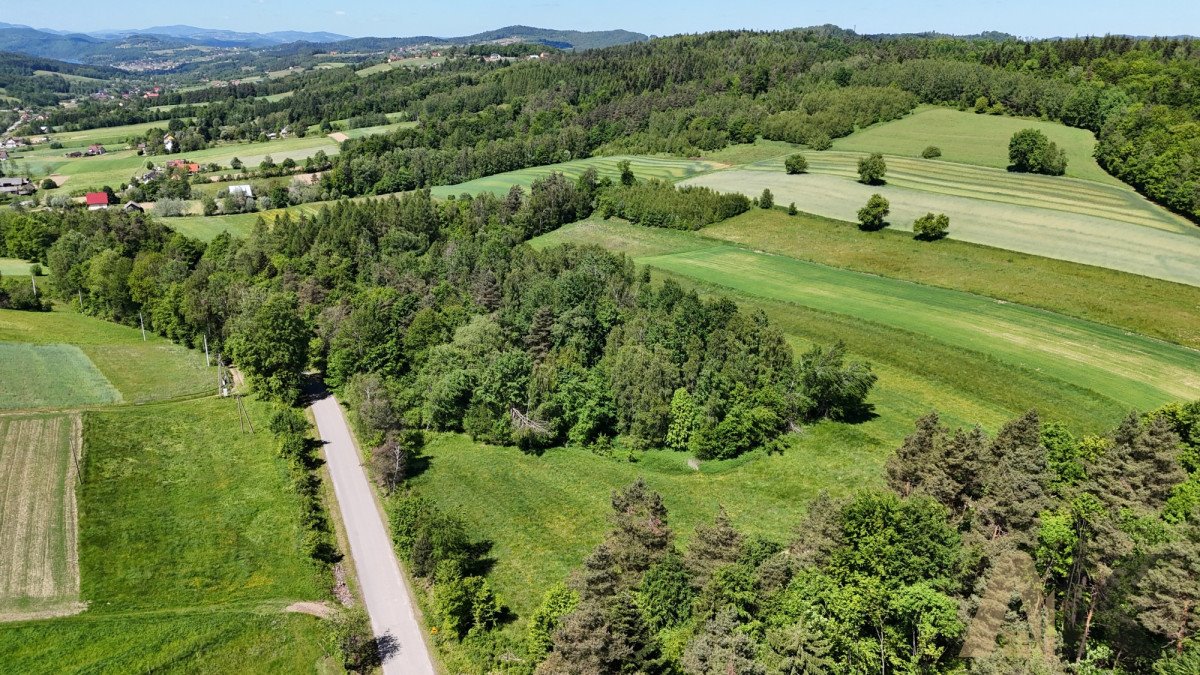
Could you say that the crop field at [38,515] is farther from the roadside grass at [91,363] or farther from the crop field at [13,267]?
the crop field at [13,267]

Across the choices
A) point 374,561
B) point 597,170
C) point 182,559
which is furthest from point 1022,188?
point 182,559

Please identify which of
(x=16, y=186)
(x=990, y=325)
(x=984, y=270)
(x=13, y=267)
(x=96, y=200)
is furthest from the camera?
(x=16, y=186)

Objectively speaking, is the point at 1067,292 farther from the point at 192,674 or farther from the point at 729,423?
the point at 192,674

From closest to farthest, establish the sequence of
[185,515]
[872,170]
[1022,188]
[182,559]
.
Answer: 1. [182,559]
2. [185,515]
3. [1022,188]
4. [872,170]

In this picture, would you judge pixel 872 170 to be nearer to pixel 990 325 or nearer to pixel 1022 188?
pixel 1022 188

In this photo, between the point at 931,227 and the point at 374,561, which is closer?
the point at 374,561

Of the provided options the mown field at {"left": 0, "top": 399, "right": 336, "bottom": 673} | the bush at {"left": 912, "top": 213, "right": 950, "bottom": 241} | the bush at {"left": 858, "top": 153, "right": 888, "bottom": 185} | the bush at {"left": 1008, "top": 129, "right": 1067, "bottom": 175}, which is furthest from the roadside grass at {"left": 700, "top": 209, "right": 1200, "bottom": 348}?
the mown field at {"left": 0, "top": 399, "right": 336, "bottom": 673}
